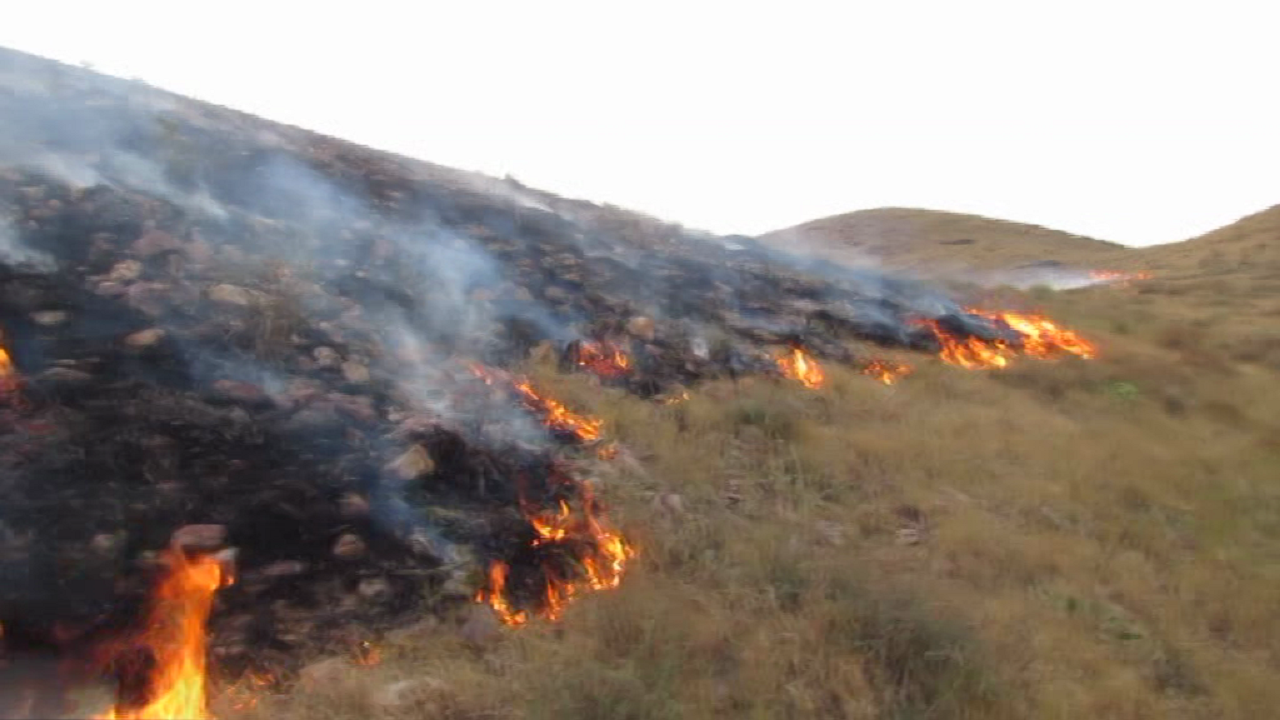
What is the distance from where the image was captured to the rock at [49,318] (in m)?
5.13

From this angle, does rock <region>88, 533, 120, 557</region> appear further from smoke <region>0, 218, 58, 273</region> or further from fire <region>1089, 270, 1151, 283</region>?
A: fire <region>1089, 270, 1151, 283</region>

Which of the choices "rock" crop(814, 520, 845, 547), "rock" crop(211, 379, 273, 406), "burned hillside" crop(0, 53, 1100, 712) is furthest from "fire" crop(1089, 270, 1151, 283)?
"rock" crop(211, 379, 273, 406)

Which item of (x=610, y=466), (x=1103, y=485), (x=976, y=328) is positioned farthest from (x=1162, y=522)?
(x=976, y=328)

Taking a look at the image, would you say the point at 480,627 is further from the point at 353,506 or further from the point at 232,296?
the point at 232,296

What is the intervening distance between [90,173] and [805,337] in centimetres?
709

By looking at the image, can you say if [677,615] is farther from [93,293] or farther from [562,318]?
[562,318]

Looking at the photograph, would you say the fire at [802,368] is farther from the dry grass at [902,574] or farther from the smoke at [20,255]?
the smoke at [20,255]

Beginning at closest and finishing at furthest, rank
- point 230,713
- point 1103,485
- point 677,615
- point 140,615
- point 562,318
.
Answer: point 230,713 → point 140,615 → point 677,615 → point 1103,485 → point 562,318

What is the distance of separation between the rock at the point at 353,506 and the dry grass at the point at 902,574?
2.85ft

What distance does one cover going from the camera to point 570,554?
4527 millimetres

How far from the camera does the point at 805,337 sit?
995 cm

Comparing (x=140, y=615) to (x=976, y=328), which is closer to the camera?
(x=140, y=615)

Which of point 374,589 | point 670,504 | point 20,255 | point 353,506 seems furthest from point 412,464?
point 20,255

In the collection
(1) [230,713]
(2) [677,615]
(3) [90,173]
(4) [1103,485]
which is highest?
(3) [90,173]
